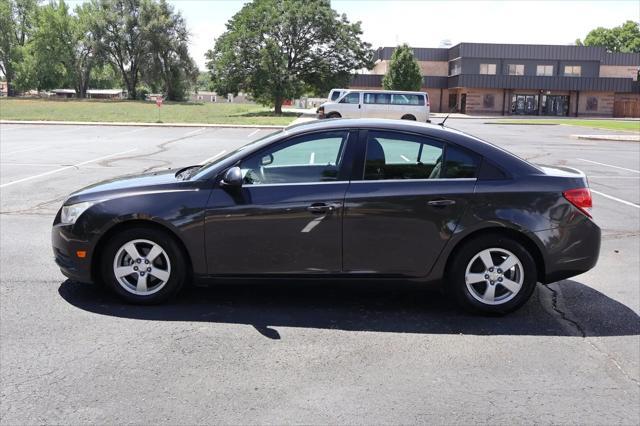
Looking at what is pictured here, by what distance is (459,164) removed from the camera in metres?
4.88

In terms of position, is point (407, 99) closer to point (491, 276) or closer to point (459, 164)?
point (459, 164)

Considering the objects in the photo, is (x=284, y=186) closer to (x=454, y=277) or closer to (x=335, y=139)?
(x=335, y=139)

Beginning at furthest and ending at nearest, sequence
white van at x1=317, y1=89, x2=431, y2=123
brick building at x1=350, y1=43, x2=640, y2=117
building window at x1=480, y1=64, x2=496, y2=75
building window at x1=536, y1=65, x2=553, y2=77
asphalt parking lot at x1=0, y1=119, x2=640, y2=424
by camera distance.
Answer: building window at x1=536, y1=65, x2=553, y2=77 → building window at x1=480, y1=64, x2=496, y2=75 → brick building at x1=350, y1=43, x2=640, y2=117 → white van at x1=317, y1=89, x2=431, y2=123 → asphalt parking lot at x1=0, y1=119, x2=640, y2=424

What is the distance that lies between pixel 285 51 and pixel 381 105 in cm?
Answer: 2283

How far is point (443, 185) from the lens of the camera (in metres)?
4.80

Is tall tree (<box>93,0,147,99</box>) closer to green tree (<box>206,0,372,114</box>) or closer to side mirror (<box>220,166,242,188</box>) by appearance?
green tree (<box>206,0,372,114</box>)

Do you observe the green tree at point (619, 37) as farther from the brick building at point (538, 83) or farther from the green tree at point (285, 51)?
the green tree at point (285, 51)

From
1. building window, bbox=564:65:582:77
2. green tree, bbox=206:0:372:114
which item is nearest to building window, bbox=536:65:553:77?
building window, bbox=564:65:582:77

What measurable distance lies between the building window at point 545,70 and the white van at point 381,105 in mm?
39921

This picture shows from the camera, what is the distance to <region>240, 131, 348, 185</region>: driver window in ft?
16.1

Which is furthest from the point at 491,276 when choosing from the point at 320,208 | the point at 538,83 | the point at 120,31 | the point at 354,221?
the point at 120,31

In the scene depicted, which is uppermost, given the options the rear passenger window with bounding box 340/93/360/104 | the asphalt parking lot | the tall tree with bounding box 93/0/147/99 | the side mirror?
the tall tree with bounding box 93/0/147/99

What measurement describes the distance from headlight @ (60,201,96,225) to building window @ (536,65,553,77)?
69.9 meters

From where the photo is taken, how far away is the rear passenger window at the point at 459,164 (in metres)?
4.86
